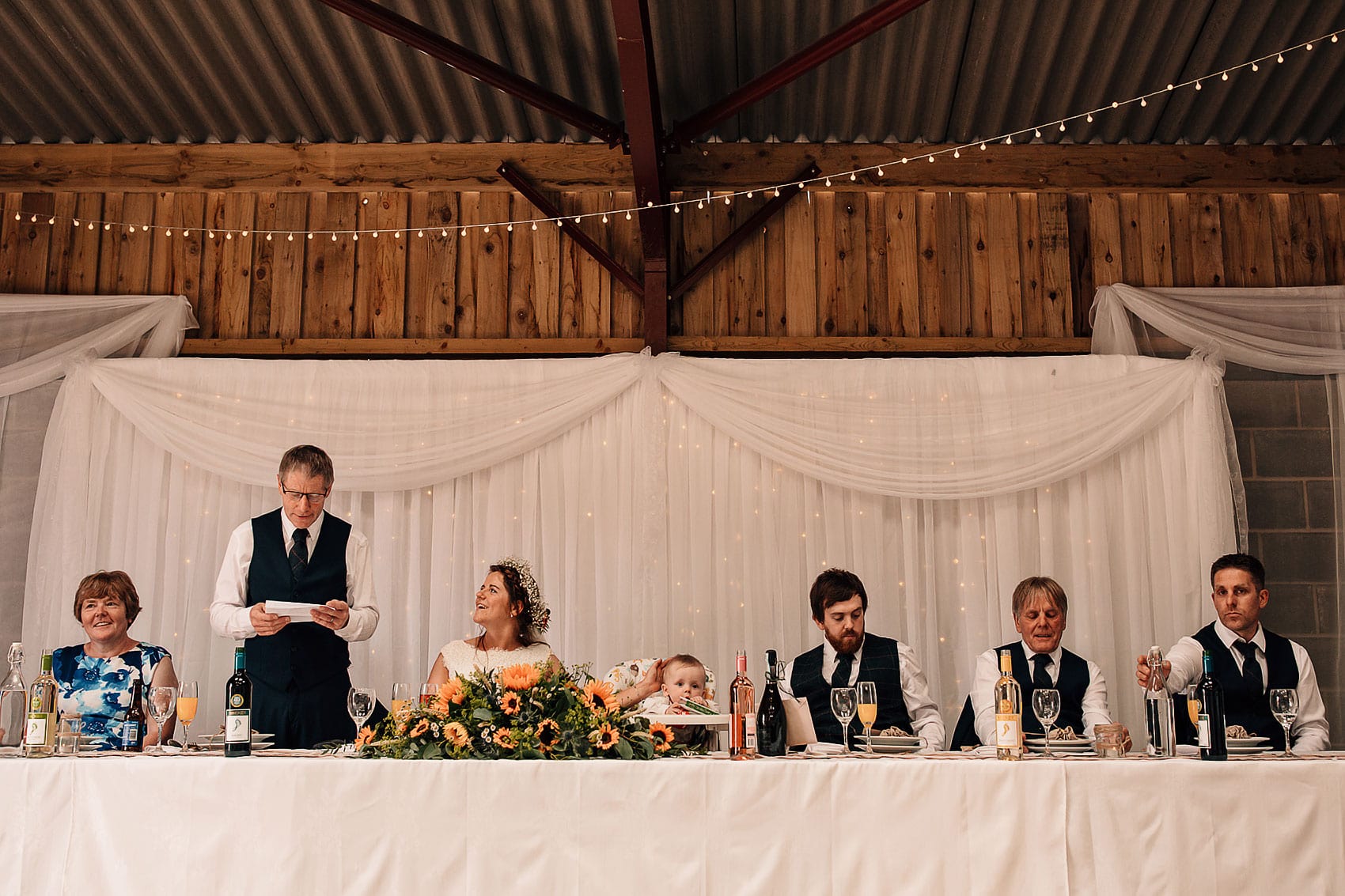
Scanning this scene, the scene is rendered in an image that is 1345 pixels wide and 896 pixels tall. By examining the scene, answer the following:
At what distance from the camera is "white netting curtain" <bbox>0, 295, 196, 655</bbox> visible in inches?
215

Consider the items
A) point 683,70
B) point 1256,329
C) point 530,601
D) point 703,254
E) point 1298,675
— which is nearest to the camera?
point 1298,675

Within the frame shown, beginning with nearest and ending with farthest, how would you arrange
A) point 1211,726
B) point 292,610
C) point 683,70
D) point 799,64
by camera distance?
1. point 1211,726
2. point 292,610
3. point 799,64
4. point 683,70

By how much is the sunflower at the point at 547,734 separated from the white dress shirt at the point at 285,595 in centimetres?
172

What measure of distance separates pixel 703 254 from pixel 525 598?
215 cm

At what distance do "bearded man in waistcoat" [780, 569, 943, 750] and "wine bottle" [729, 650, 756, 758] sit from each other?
1497 mm

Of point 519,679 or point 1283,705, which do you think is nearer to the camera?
point 519,679

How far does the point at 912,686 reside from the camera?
4.50m

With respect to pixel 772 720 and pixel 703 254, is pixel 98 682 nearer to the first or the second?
pixel 772 720

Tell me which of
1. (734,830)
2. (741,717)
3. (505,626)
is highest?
(505,626)

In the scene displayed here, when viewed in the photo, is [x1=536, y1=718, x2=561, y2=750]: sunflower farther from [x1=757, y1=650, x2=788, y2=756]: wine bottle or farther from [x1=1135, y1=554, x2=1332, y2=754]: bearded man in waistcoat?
[x1=1135, y1=554, x2=1332, y2=754]: bearded man in waistcoat

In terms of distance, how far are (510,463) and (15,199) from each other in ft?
9.54

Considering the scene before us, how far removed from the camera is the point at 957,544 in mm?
5305

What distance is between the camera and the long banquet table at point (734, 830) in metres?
2.58

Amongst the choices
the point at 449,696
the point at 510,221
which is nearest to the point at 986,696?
the point at 449,696
